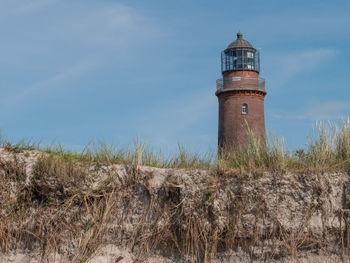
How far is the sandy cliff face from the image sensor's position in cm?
706

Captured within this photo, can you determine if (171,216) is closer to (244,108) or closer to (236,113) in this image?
(236,113)

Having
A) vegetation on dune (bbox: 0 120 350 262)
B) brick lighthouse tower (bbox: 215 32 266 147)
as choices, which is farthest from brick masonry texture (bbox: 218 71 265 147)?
vegetation on dune (bbox: 0 120 350 262)

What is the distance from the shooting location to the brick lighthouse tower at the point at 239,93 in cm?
2709

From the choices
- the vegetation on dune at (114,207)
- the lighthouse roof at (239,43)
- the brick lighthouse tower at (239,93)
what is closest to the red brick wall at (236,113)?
the brick lighthouse tower at (239,93)

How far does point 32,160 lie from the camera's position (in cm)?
762

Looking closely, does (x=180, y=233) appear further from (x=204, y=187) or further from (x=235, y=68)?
(x=235, y=68)

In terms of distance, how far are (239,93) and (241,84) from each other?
64 centimetres

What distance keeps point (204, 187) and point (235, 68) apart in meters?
21.9

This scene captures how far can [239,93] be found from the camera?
89.9ft

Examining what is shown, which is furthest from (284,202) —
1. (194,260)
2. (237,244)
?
(194,260)

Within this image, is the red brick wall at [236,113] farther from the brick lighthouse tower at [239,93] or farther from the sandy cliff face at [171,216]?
the sandy cliff face at [171,216]

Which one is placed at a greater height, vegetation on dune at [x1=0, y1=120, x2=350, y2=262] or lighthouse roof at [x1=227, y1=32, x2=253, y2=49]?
lighthouse roof at [x1=227, y1=32, x2=253, y2=49]

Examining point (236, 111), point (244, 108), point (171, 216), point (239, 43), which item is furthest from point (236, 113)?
point (171, 216)

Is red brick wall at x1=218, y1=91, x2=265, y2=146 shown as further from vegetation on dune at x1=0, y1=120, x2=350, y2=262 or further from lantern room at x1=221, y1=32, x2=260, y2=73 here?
vegetation on dune at x1=0, y1=120, x2=350, y2=262
